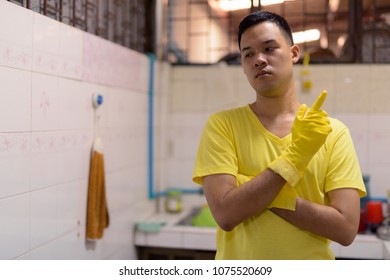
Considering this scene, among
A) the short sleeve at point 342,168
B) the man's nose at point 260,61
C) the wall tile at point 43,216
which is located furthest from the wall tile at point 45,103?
the short sleeve at point 342,168

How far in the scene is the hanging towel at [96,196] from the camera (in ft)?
4.21

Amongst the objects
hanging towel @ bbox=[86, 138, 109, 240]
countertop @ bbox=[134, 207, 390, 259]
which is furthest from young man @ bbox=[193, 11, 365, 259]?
hanging towel @ bbox=[86, 138, 109, 240]

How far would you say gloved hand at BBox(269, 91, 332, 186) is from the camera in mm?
716

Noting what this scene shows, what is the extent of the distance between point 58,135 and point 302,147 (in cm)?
65

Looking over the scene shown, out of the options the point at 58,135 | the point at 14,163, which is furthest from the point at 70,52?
the point at 14,163

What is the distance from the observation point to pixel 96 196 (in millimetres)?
1308

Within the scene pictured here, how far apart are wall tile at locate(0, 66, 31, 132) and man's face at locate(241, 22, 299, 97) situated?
484 mm

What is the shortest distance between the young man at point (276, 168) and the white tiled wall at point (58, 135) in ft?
1.34

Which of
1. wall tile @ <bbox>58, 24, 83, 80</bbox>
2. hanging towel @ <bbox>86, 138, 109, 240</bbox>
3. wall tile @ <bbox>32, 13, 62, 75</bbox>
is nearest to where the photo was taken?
wall tile @ <bbox>32, 13, 62, 75</bbox>

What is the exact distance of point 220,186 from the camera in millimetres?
768

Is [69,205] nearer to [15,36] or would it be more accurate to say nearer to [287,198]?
[15,36]

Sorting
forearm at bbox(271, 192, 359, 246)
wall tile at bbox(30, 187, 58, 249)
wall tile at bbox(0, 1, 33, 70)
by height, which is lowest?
wall tile at bbox(30, 187, 58, 249)

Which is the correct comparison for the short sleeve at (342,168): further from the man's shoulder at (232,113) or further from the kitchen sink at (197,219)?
the kitchen sink at (197,219)

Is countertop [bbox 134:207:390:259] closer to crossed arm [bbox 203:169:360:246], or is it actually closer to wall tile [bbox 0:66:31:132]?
crossed arm [bbox 203:169:360:246]
